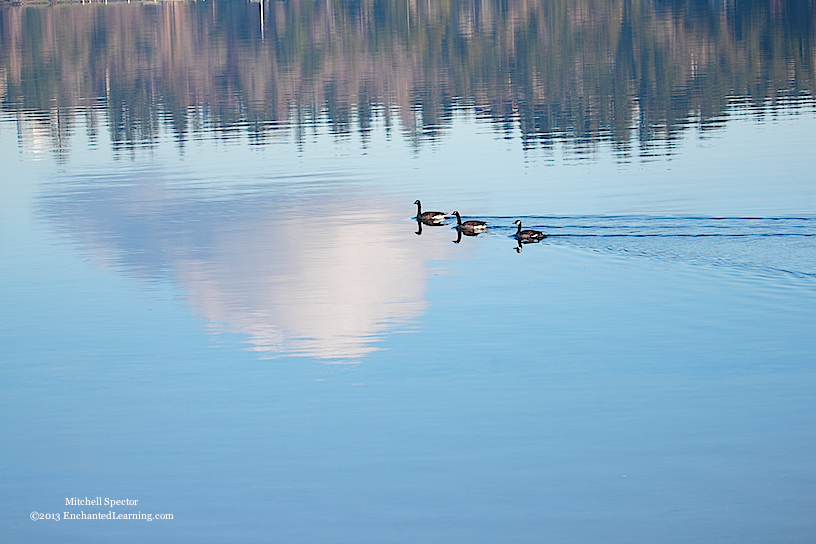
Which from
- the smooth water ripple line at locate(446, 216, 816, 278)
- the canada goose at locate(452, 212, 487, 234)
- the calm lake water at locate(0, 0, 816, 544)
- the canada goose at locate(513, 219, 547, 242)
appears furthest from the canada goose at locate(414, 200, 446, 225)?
the canada goose at locate(513, 219, 547, 242)

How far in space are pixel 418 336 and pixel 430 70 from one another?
281 feet

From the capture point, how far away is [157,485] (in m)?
16.1

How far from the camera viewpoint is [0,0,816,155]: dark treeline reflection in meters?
64.2

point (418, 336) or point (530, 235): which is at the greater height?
point (530, 235)

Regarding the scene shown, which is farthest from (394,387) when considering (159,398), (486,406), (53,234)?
(53,234)

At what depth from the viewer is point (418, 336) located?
866 inches

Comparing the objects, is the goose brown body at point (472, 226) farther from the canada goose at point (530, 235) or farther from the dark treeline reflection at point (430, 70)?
the dark treeline reflection at point (430, 70)

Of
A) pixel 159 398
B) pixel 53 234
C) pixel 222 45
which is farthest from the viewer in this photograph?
pixel 222 45

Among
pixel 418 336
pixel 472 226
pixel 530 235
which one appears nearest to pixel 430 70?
pixel 472 226

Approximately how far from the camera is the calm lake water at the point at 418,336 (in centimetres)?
1527

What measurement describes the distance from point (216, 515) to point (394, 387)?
16.1ft

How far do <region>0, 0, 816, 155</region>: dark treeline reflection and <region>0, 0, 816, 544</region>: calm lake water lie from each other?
740cm

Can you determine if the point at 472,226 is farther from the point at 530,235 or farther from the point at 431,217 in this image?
the point at 530,235

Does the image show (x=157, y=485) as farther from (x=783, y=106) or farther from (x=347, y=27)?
(x=347, y=27)
